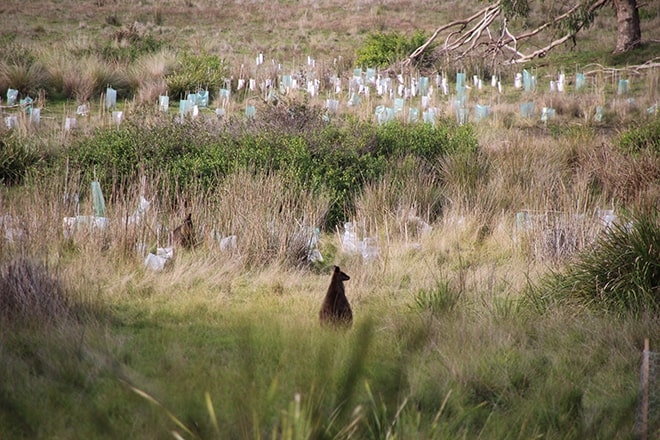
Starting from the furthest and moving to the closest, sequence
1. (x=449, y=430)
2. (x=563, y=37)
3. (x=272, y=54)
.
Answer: (x=272, y=54), (x=563, y=37), (x=449, y=430)

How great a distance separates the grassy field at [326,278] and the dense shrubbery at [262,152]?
3cm

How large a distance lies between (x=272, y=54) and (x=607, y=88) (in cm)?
873

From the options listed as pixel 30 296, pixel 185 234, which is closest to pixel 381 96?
pixel 185 234

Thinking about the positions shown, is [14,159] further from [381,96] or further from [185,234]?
[381,96]

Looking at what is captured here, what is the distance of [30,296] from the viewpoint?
3.60 metres

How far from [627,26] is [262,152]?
41.3 feet

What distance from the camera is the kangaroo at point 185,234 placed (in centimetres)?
528

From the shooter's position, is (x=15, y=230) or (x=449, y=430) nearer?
(x=449, y=430)

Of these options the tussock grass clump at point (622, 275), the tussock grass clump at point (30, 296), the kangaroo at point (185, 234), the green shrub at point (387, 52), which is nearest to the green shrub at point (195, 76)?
the green shrub at point (387, 52)

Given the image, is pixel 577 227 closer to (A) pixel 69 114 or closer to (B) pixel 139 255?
(B) pixel 139 255

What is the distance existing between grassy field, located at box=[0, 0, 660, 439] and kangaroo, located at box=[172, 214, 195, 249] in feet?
0.30

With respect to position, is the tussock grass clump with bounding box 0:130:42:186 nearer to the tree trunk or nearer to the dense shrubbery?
the dense shrubbery

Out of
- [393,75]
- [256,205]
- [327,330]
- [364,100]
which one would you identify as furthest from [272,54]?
[327,330]

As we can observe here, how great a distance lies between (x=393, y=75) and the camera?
1448 centimetres
